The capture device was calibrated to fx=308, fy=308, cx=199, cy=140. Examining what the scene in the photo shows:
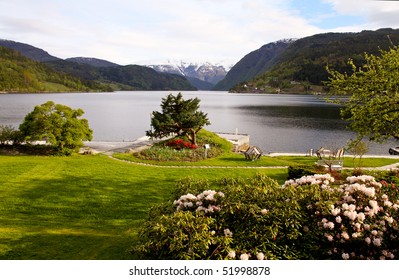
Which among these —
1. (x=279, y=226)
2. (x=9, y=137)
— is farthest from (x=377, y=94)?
(x=9, y=137)

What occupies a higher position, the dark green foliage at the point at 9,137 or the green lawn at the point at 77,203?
the dark green foliage at the point at 9,137

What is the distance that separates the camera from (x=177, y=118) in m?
35.6

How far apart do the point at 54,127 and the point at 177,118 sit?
1292 cm

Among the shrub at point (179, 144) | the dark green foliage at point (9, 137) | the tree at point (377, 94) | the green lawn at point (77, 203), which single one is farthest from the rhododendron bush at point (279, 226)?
the dark green foliage at point (9, 137)

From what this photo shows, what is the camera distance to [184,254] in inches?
273

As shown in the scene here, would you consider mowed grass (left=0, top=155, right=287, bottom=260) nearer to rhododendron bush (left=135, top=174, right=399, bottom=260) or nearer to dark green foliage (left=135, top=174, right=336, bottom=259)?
dark green foliage (left=135, top=174, right=336, bottom=259)

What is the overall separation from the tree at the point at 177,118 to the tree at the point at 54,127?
8.26m

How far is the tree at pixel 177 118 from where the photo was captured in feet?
115

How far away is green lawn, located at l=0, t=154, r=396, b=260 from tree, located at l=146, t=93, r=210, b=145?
9059 millimetres

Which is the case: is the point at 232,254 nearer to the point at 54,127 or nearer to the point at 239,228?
the point at 239,228

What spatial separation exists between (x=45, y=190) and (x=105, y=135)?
5142 cm

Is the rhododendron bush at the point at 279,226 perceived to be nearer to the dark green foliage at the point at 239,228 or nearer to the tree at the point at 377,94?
the dark green foliage at the point at 239,228

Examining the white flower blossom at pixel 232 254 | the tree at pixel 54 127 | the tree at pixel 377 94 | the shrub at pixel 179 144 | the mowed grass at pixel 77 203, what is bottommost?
the mowed grass at pixel 77 203
